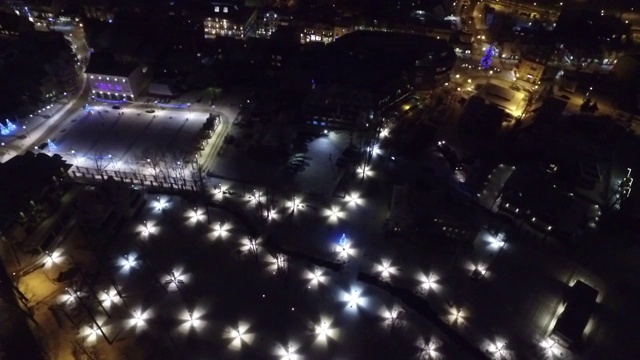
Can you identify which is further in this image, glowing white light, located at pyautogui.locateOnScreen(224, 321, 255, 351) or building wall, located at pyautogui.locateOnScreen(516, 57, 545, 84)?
building wall, located at pyautogui.locateOnScreen(516, 57, 545, 84)

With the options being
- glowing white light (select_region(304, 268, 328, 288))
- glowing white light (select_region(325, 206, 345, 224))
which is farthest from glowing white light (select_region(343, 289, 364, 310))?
glowing white light (select_region(325, 206, 345, 224))

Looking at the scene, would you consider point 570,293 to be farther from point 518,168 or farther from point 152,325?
point 152,325

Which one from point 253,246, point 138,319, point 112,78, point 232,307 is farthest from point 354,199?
point 112,78

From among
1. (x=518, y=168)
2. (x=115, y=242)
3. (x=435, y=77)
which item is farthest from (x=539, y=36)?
(x=115, y=242)

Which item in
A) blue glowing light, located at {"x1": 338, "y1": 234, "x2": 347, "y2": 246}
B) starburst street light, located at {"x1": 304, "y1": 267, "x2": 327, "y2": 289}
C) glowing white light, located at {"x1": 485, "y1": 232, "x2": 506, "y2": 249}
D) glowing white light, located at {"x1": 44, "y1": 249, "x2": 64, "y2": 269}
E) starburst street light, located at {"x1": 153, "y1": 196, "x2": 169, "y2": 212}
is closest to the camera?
starburst street light, located at {"x1": 304, "y1": 267, "x2": 327, "y2": 289}

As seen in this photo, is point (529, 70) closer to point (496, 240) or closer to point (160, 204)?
point (496, 240)

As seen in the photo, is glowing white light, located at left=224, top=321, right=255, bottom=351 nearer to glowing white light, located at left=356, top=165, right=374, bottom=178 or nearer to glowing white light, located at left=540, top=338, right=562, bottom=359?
glowing white light, located at left=356, top=165, right=374, bottom=178

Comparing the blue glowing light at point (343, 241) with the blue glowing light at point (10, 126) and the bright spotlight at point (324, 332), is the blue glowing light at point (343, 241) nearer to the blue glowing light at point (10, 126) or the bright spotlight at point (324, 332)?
the bright spotlight at point (324, 332)
